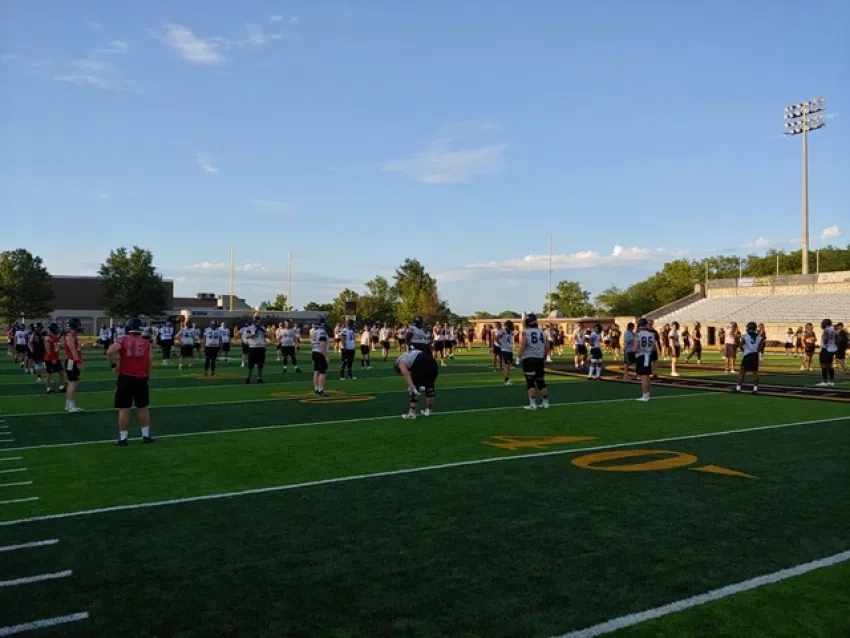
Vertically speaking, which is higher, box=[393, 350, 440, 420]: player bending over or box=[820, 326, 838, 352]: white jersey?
box=[820, 326, 838, 352]: white jersey

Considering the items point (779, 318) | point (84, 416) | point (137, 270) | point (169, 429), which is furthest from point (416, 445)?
point (137, 270)

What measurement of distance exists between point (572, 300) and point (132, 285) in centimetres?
5713

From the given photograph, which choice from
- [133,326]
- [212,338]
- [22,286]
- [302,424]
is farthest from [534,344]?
[22,286]

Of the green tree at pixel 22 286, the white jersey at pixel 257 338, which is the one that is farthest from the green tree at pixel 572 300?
the white jersey at pixel 257 338

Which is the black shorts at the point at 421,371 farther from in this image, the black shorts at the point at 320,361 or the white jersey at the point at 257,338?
the white jersey at the point at 257,338

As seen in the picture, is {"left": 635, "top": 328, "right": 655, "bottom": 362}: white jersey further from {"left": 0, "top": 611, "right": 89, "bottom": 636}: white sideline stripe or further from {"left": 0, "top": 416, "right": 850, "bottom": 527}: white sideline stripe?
{"left": 0, "top": 611, "right": 89, "bottom": 636}: white sideline stripe

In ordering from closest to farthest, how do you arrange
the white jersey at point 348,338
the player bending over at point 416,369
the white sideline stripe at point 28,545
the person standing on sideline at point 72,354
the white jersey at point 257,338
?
the white sideline stripe at point 28,545 → the player bending over at point 416,369 → the person standing on sideline at point 72,354 → the white jersey at point 257,338 → the white jersey at point 348,338

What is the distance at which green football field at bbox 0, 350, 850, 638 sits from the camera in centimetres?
424

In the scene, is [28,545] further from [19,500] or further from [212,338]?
[212,338]

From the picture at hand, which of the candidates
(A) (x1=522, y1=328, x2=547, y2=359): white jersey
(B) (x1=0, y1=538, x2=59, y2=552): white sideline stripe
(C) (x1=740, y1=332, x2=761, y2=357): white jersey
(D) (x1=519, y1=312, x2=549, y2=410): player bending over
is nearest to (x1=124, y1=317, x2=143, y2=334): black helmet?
(B) (x1=0, y1=538, x2=59, y2=552): white sideline stripe

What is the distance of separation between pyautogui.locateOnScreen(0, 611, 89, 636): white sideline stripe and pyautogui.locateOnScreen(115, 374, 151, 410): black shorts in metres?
6.03

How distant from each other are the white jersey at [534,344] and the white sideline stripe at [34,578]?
977 centimetres

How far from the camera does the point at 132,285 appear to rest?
72.4 metres

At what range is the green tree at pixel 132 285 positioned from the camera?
237 feet
